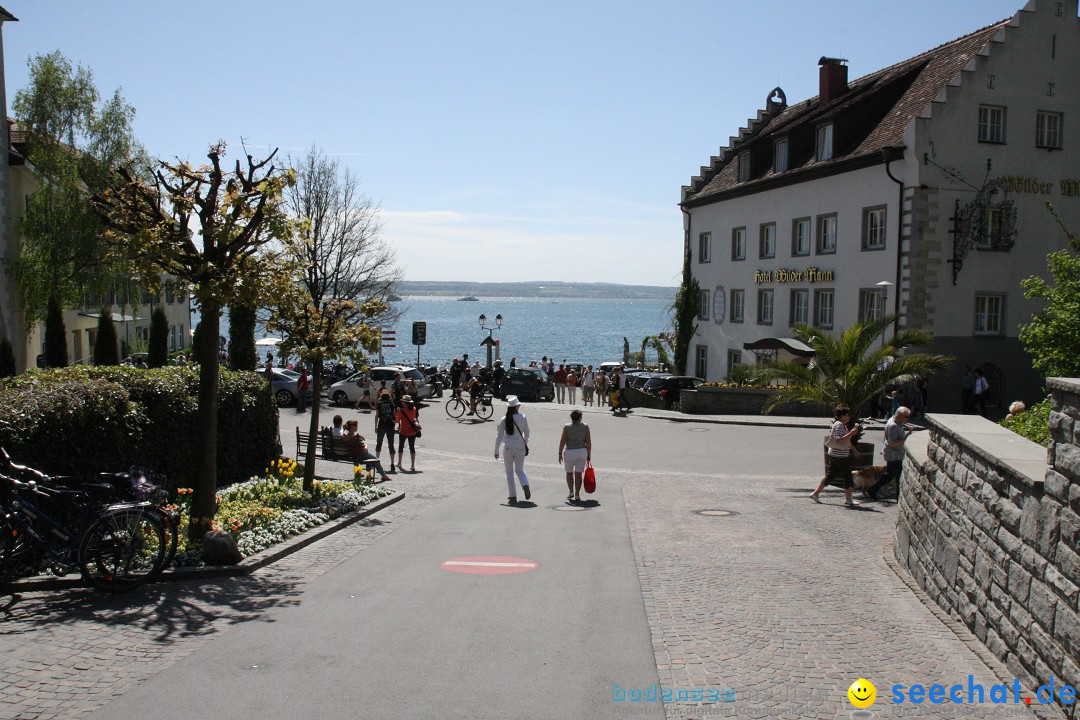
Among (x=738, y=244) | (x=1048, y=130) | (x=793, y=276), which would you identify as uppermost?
(x=1048, y=130)

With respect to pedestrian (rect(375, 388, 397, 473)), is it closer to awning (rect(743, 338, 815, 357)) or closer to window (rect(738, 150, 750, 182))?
awning (rect(743, 338, 815, 357))

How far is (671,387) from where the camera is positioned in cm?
3559

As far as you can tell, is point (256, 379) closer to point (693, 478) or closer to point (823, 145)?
point (693, 478)

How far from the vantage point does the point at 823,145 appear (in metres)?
34.6

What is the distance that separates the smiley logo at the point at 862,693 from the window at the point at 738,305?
114 feet

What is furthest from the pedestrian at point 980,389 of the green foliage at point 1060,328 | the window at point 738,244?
the green foliage at point 1060,328

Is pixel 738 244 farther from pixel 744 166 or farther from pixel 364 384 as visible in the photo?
pixel 364 384

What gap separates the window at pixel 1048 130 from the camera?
30594 millimetres

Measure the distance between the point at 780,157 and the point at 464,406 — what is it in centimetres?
1704

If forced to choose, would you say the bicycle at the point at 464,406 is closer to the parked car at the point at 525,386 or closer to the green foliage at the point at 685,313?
the parked car at the point at 525,386

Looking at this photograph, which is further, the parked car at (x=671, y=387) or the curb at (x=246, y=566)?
the parked car at (x=671, y=387)

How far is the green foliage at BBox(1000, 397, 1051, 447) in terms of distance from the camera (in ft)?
36.8

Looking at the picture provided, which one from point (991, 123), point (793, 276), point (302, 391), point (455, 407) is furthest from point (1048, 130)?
point (302, 391)

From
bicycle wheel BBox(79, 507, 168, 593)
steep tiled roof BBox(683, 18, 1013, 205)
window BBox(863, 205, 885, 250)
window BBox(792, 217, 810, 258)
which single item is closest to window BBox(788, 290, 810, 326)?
window BBox(792, 217, 810, 258)
